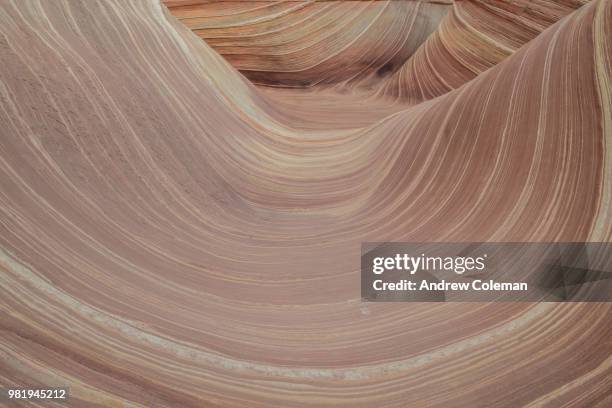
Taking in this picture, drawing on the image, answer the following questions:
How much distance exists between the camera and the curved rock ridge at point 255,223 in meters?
0.45

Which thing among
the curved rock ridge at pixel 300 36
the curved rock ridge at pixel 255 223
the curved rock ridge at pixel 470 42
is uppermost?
the curved rock ridge at pixel 300 36

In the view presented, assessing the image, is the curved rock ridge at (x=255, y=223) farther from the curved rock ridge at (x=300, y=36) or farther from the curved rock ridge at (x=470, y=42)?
the curved rock ridge at (x=300, y=36)

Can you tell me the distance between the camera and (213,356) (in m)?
0.48

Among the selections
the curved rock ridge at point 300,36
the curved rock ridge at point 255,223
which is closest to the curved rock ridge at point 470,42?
the curved rock ridge at point 300,36

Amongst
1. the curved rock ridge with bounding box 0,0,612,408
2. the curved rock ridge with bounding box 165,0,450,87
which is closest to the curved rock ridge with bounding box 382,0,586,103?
→ the curved rock ridge with bounding box 165,0,450,87

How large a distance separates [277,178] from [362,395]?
1.21 feet

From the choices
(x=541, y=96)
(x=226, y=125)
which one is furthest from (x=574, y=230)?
(x=226, y=125)

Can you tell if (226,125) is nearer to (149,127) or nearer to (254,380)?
(149,127)

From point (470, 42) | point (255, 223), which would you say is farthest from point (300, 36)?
point (255, 223)

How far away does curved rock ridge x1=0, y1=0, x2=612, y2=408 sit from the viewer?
1.49 ft

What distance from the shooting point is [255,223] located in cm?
67

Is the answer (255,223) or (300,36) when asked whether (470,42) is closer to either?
(300,36)

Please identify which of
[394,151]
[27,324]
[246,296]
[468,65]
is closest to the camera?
[27,324]

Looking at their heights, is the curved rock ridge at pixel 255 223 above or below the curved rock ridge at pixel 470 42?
below
